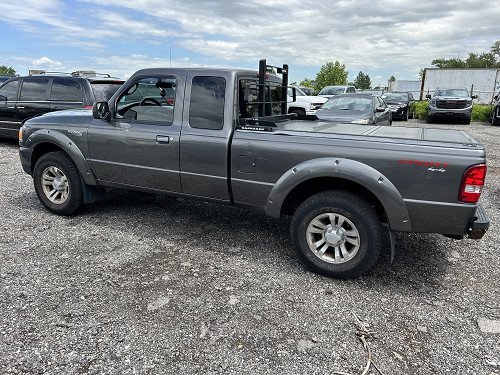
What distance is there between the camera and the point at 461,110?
720 inches

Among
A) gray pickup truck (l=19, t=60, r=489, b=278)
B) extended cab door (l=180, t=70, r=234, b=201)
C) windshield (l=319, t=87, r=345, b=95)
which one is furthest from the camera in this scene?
windshield (l=319, t=87, r=345, b=95)

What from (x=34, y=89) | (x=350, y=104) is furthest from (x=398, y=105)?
(x=34, y=89)

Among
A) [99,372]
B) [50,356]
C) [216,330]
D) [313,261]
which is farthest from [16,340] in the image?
[313,261]

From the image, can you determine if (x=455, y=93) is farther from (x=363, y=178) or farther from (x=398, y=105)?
(x=363, y=178)

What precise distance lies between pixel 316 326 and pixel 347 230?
3.13 ft

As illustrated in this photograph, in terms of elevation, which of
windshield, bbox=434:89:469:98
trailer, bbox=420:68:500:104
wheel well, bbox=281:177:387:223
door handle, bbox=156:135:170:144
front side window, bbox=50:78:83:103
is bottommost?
wheel well, bbox=281:177:387:223

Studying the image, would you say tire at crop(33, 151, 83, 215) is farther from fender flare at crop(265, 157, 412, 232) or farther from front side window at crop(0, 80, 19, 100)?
front side window at crop(0, 80, 19, 100)

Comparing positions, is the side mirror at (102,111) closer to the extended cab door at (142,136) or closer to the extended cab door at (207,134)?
the extended cab door at (142,136)

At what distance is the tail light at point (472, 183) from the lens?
9.66 ft

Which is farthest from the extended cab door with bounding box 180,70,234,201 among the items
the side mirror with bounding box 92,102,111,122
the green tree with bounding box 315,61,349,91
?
the green tree with bounding box 315,61,349,91

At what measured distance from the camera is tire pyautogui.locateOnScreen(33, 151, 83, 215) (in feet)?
15.8

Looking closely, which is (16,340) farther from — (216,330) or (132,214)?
(132,214)

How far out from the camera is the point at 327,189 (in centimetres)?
362

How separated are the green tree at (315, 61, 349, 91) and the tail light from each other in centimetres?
4782
